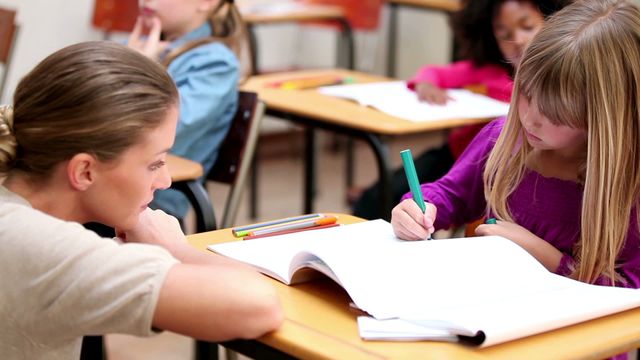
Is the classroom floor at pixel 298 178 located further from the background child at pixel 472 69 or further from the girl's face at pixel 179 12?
the girl's face at pixel 179 12

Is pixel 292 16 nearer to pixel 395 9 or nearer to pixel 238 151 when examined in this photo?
pixel 395 9

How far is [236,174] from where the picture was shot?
8.57 feet

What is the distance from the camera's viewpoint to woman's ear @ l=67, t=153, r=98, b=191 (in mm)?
1258

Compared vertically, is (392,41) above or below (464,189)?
below

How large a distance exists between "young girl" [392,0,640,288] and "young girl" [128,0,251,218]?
110 centimetres

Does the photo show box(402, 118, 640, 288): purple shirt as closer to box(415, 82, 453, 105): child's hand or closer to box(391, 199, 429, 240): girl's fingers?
box(391, 199, 429, 240): girl's fingers

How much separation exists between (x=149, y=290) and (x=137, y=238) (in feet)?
1.03

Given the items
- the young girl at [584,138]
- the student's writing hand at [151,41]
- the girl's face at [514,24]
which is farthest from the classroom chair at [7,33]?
the young girl at [584,138]

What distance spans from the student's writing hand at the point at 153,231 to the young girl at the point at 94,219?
0.12ft

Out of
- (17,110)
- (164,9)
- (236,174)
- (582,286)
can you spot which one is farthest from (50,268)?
(164,9)

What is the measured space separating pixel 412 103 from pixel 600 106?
1.41m

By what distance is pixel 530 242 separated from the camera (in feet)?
5.25

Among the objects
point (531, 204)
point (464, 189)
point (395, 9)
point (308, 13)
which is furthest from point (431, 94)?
point (395, 9)

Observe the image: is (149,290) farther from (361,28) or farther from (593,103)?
(361,28)
